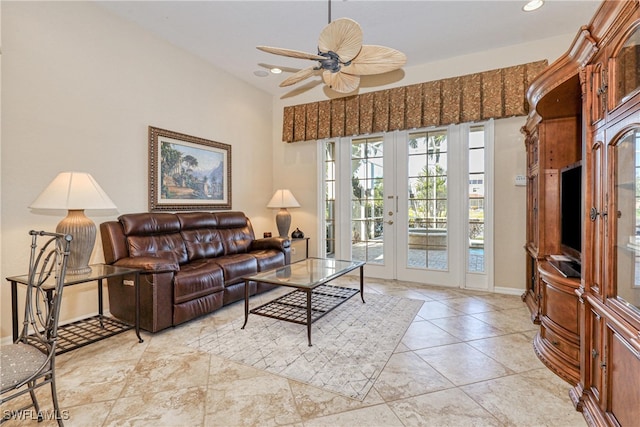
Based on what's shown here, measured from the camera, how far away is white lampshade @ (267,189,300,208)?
4.75m

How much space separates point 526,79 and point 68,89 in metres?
4.70

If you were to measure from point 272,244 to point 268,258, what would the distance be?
0.34 m

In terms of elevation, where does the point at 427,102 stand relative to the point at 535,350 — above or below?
above

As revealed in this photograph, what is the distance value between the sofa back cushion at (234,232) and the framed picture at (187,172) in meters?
0.29

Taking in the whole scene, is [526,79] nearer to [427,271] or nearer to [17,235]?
[427,271]

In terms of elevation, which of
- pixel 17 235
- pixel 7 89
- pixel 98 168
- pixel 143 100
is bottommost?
pixel 17 235

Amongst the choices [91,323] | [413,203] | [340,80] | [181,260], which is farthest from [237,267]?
[413,203]

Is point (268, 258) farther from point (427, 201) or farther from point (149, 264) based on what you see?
point (427, 201)

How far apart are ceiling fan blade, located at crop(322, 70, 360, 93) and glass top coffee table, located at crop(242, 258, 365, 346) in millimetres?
1755

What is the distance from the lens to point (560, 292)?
2088mm

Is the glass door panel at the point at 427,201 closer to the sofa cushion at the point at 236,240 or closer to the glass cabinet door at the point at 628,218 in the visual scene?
the sofa cushion at the point at 236,240

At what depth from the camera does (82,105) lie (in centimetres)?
291

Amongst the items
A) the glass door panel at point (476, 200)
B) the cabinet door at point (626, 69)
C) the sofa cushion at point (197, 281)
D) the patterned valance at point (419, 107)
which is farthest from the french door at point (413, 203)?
the cabinet door at point (626, 69)

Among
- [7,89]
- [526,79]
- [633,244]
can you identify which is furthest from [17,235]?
[526,79]
